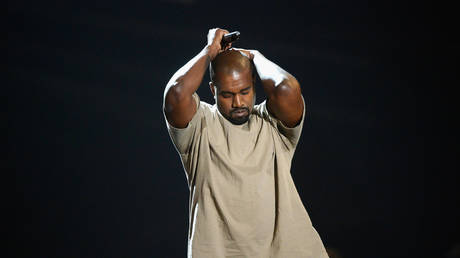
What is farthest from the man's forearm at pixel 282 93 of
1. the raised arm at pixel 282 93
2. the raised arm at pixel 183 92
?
the raised arm at pixel 183 92

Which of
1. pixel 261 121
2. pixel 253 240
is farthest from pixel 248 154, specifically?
pixel 253 240

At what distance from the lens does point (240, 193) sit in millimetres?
1182

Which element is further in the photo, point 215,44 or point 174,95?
point 215,44

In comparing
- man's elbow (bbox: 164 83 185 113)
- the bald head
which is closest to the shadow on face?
the bald head

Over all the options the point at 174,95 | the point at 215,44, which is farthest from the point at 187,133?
the point at 215,44

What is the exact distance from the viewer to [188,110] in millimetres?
1136

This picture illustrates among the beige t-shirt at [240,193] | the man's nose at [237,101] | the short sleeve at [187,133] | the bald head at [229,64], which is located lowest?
the beige t-shirt at [240,193]

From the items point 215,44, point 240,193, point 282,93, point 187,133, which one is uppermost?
point 215,44

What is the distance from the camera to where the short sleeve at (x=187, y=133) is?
1.16m

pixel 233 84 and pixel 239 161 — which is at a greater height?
pixel 233 84

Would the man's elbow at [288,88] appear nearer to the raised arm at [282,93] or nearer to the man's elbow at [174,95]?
the raised arm at [282,93]

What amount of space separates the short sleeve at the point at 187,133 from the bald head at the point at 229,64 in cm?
8

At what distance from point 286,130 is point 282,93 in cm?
13

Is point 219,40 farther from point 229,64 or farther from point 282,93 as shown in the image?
point 282,93
